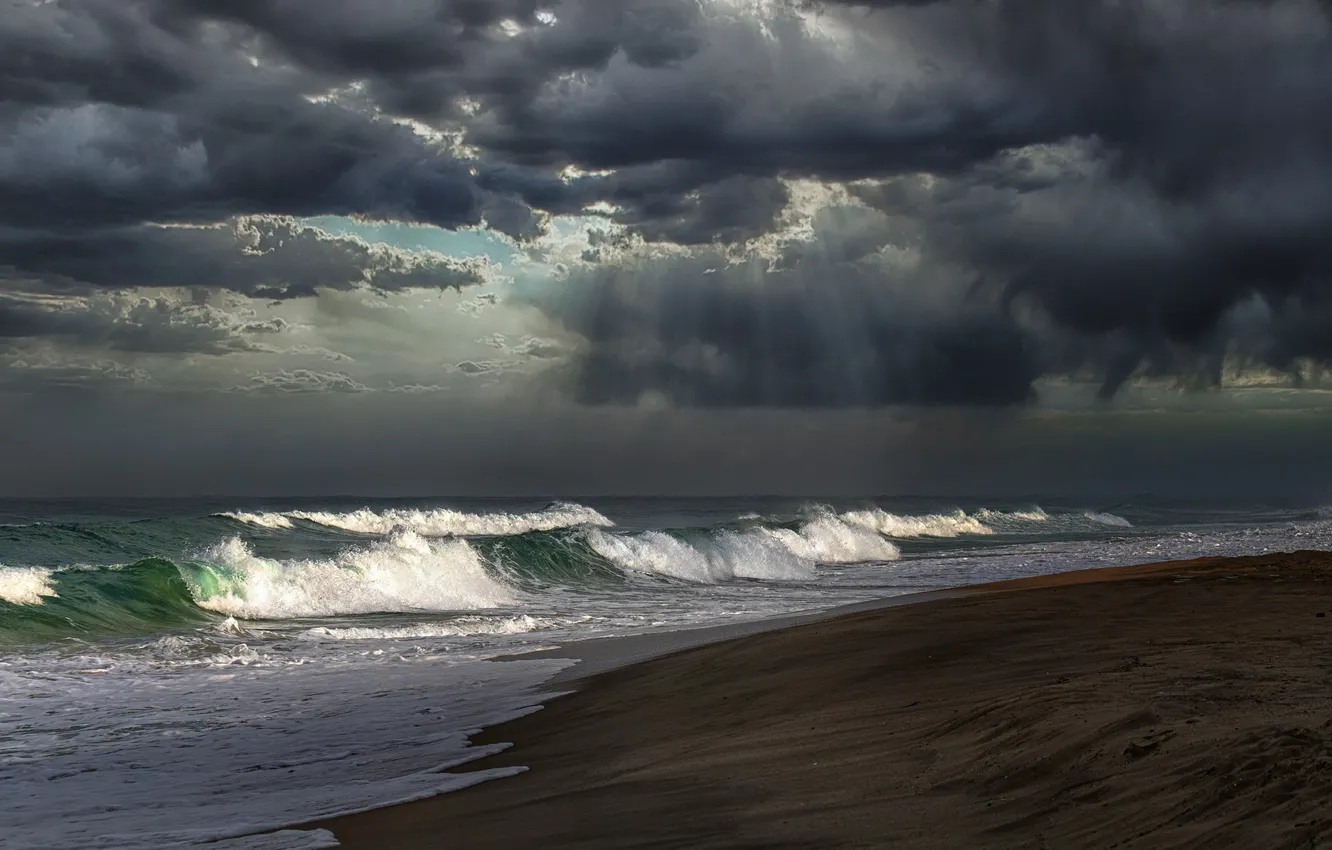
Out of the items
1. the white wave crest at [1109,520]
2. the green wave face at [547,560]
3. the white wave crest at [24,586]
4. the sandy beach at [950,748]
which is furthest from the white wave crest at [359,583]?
the white wave crest at [1109,520]

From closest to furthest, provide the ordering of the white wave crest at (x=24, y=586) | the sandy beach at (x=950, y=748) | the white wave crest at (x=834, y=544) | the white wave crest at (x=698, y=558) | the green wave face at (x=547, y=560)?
the sandy beach at (x=950, y=748), the white wave crest at (x=24, y=586), the green wave face at (x=547, y=560), the white wave crest at (x=698, y=558), the white wave crest at (x=834, y=544)

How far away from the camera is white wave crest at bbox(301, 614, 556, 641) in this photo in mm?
17438

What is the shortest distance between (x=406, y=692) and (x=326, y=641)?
5.94 meters

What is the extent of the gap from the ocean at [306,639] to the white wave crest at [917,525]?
19.9 m

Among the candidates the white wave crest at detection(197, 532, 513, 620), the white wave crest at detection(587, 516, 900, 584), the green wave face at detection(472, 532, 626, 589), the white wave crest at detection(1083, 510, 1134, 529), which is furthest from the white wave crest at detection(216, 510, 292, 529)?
the white wave crest at detection(1083, 510, 1134, 529)

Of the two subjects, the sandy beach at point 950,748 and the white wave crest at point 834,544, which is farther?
the white wave crest at point 834,544

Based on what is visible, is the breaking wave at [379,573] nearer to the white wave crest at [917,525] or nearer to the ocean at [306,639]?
the ocean at [306,639]

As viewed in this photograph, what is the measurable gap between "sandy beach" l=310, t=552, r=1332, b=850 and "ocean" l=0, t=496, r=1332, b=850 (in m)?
1.03

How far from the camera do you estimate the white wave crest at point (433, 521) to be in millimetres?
56062

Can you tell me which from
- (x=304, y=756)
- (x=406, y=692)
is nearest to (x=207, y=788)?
(x=304, y=756)

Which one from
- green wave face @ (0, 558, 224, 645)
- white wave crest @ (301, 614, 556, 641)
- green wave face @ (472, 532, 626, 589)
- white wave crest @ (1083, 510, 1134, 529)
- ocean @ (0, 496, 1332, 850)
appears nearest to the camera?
ocean @ (0, 496, 1332, 850)

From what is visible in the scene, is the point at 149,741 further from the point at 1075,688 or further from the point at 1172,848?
the point at 1172,848

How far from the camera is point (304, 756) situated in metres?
8.58

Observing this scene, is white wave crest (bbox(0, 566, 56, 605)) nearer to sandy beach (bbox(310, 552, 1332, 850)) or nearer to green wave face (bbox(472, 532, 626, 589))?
green wave face (bbox(472, 532, 626, 589))
